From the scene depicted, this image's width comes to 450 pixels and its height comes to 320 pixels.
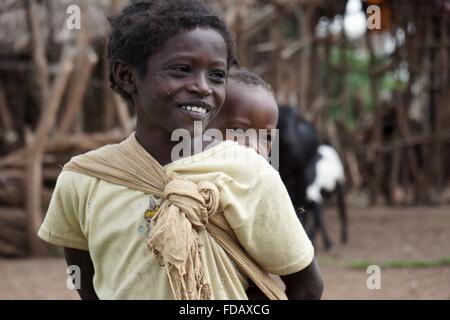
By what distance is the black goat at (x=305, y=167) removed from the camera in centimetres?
707

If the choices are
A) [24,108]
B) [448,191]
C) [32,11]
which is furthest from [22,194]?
[448,191]

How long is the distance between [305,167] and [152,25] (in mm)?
5850

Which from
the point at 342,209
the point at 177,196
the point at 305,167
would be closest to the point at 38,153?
the point at 305,167

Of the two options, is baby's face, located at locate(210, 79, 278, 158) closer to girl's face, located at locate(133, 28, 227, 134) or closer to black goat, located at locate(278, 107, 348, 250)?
girl's face, located at locate(133, 28, 227, 134)

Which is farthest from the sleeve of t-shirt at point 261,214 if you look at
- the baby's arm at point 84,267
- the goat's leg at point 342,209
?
the goat's leg at point 342,209

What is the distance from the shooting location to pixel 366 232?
29.9 ft

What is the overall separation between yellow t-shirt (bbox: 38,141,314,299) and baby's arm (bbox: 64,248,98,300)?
6.7 inches

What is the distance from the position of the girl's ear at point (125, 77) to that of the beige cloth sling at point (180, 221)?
0.53 ft

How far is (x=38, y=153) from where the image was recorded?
23.5ft

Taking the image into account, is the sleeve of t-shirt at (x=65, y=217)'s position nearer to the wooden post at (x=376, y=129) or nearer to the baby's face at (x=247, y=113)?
the baby's face at (x=247, y=113)

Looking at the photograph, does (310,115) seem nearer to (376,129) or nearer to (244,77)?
(376,129)

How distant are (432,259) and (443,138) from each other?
14.6 feet

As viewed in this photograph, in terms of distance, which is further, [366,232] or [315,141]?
[366,232]
